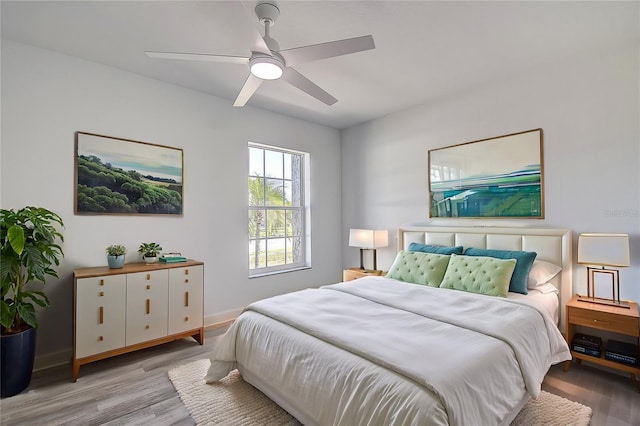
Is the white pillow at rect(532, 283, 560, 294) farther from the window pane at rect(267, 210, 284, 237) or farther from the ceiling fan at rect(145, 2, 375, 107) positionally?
the window pane at rect(267, 210, 284, 237)

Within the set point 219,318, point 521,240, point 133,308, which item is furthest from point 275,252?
point 521,240

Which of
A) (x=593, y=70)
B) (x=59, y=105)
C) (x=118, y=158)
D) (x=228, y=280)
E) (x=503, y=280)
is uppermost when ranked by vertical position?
(x=593, y=70)

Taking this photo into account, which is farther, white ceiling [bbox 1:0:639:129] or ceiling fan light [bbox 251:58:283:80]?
white ceiling [bbox 1:0:639:129]

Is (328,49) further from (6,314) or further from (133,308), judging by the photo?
(6,314)

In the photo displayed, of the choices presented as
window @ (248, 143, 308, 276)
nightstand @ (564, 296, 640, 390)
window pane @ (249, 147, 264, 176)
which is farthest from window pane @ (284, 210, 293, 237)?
nightstand @ (564, 296, 640, 390)

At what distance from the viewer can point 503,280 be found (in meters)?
2.56

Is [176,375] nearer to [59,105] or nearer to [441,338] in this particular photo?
[441,338]

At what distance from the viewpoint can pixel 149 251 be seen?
3.02 m

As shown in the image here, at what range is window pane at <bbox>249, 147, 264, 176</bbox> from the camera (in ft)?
13.5

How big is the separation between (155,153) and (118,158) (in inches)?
13.6

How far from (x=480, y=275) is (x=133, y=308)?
3079 mm

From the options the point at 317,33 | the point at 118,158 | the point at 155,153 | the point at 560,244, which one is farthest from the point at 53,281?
the point at 560,244

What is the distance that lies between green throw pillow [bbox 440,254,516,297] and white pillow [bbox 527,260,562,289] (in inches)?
9.8

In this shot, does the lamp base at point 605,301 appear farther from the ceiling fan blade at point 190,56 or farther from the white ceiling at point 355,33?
the ceiling fan blade at point 190,56
